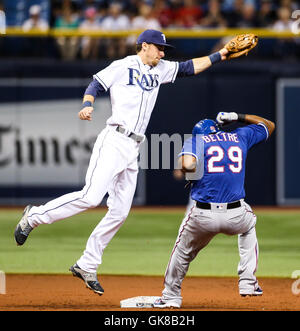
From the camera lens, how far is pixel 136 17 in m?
16.6

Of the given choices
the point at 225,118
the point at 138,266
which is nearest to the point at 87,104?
the point at 225,118

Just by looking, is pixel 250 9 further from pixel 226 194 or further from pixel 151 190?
pixel 226 194

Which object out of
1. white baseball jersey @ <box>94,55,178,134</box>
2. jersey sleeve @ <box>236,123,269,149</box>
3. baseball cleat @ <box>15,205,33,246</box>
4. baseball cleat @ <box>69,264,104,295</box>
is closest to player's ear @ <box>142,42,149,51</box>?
white baseball jersey @ <box>94,55,178,134</box>

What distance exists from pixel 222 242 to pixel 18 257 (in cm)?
318

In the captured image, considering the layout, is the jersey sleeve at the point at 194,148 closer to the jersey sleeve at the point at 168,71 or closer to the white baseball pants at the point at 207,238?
the white baseball pants at the point at 207,238

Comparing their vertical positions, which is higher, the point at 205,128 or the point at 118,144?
the point at 205,128

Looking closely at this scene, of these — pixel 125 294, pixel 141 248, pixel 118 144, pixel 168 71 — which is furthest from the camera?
pixel 141 248

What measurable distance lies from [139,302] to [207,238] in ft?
2.75

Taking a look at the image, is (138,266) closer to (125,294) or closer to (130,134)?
(125,294)

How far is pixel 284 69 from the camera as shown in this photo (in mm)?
16391

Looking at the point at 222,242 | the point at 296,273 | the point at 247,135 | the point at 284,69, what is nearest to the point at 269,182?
the point at 284,69

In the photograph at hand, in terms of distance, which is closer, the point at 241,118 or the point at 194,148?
the point at 194,148

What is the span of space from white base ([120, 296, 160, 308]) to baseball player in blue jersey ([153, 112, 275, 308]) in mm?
101

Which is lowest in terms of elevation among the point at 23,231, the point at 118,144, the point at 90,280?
the point at 90,280
